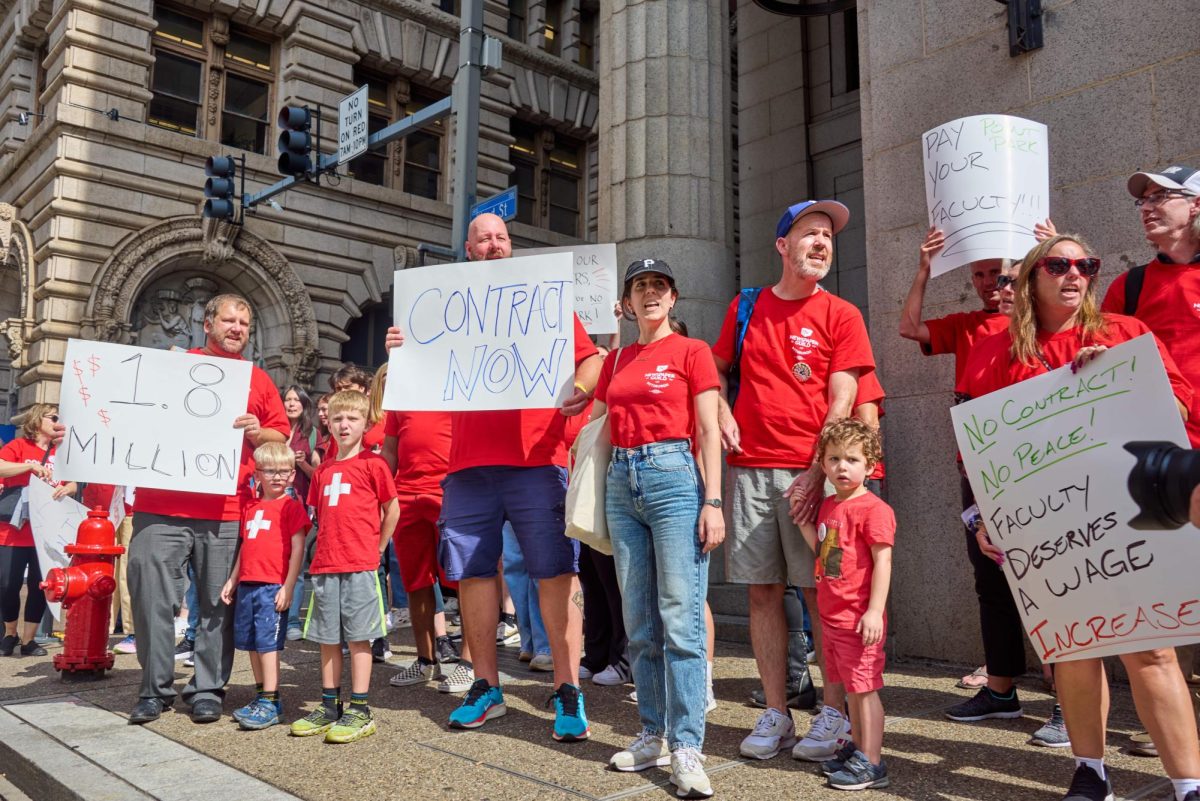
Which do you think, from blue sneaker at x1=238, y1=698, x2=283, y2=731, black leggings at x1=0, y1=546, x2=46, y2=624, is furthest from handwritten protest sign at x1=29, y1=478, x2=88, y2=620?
blue sneaker at x1=238, y1=698, x2=283, y2=731

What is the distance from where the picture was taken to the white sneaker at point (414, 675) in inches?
215

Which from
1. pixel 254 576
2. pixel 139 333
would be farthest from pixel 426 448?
pixel 139 333

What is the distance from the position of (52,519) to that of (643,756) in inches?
208

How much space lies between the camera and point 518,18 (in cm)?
2336

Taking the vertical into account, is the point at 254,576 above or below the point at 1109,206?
below

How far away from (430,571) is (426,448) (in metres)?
0.72

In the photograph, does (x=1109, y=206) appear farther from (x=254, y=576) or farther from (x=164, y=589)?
(x=164, y=589)

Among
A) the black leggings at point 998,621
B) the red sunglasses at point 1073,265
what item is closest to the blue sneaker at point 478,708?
the black leggings at point 998,621

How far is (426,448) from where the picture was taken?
5574 millimetres

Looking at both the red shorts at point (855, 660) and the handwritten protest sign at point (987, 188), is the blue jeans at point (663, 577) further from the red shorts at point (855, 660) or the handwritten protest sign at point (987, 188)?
the handwritten protest sign at point (987, 188)

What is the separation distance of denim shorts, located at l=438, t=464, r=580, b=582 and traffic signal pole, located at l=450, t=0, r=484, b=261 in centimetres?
561

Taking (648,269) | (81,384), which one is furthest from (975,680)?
(81,384)

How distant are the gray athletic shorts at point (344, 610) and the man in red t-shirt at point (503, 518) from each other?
401 mm

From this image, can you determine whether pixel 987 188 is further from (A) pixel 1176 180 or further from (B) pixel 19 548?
(B) pixel 19 548
